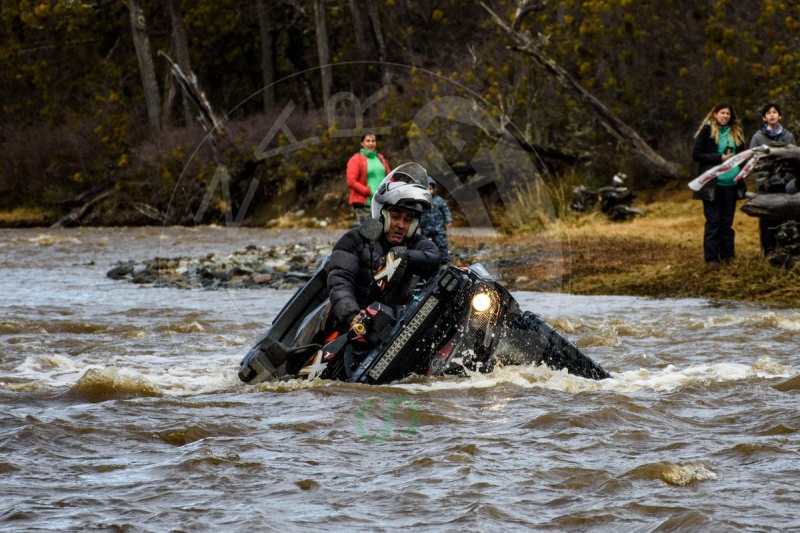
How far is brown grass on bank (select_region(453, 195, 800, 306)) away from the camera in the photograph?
1393 cm

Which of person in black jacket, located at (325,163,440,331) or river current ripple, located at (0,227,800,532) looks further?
person in black jacket, located at (325,163,440,331)

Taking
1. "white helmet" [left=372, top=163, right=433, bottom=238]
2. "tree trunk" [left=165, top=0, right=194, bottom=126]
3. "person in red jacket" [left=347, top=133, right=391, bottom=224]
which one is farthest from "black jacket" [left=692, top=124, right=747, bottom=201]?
"tree trunk" [left=165, top=0, right=194, bottom=126]

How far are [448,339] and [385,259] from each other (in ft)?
2.87

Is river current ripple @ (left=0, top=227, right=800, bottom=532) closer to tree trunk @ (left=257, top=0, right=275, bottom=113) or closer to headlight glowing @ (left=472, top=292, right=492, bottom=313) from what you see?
headlight glowing @ (left=472, top=292, right=492, bottom=313)

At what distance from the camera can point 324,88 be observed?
40.6 meters

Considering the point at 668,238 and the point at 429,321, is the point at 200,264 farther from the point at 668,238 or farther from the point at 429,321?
the point at 429,321

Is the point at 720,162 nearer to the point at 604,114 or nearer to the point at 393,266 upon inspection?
the point at 393,266

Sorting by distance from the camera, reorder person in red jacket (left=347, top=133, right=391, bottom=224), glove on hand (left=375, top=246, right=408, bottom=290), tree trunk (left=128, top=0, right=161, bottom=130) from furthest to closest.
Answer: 1. tree trunk (left=128, top=0, right=161, bottom=130)
2. person in red jacket (left=347, top=133, right=391, bottom=224)
3. glove on hand (left=375, top=246, right=408, bottom=290)

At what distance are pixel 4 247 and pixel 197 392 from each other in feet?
67.9

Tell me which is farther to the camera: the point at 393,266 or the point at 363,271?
the point at 363,271

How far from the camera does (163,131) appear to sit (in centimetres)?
4122

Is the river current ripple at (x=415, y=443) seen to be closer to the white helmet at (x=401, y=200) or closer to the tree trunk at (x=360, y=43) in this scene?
the white helmet at (x=401, y=200)

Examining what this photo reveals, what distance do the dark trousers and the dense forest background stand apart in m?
8.06

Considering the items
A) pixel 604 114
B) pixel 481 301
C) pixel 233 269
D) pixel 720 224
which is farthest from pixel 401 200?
pixel 604 114
